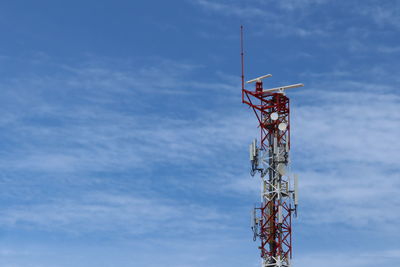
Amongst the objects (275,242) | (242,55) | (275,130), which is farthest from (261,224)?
(242,55)

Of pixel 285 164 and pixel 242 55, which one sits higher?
pixel 242 55

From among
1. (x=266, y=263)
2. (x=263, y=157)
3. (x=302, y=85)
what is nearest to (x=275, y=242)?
(x=266, y=263)

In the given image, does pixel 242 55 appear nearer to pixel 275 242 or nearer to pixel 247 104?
pixel 247 104

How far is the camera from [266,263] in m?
159

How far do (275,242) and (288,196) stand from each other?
7162 mm

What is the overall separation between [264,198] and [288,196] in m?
3.72

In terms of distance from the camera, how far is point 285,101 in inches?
6501

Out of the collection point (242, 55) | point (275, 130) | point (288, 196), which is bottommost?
point (288, 196)

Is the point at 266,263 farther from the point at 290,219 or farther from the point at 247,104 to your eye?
the point at 247,104

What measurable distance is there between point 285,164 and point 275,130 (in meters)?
5.62

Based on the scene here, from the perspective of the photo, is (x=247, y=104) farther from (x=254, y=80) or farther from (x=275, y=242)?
(x=275, y=242)

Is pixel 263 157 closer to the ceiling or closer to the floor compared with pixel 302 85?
closer to the floor

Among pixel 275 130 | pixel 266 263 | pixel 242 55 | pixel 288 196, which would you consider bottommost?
pixel 266 263

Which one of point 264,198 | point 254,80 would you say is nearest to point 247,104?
point 254,80
